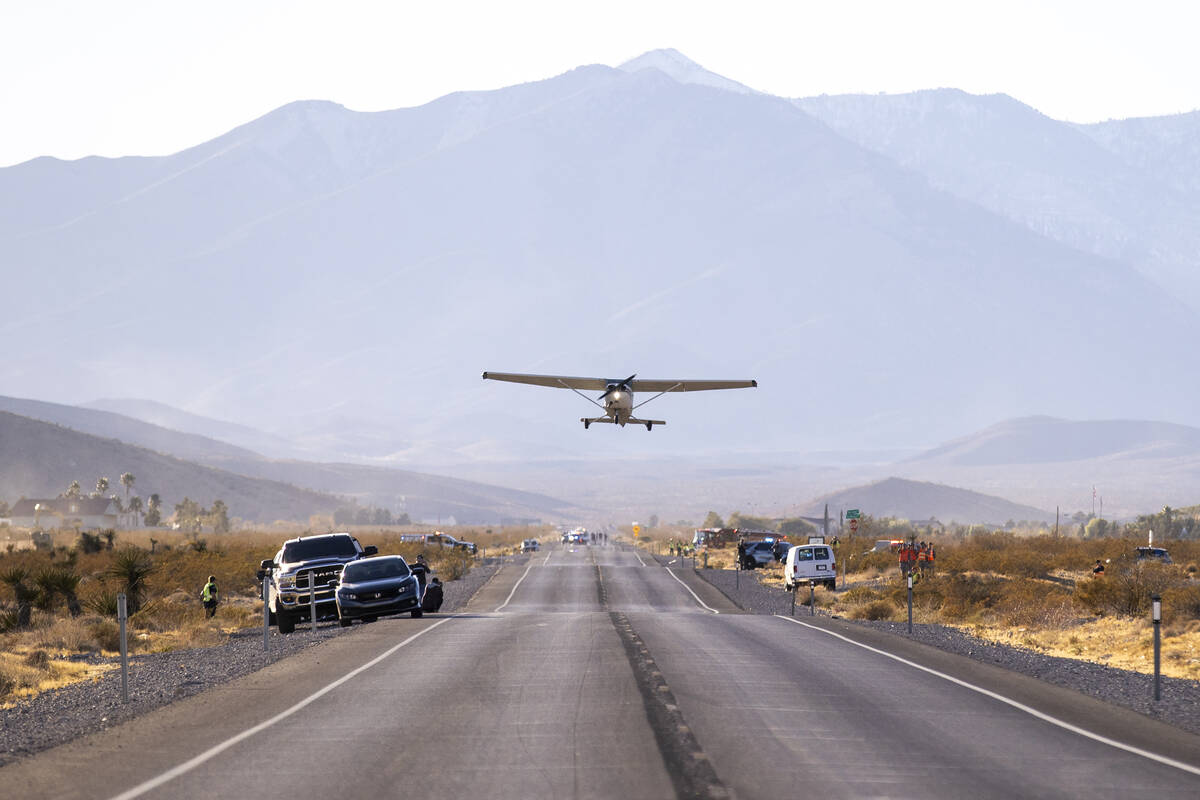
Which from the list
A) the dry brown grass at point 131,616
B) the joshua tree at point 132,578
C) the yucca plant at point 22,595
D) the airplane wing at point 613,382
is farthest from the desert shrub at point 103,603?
the airplane wing at point 613,382

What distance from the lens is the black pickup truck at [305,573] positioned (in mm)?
34719

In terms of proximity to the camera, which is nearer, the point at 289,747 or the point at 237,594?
the point at 289,747

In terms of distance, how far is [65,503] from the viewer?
144 m

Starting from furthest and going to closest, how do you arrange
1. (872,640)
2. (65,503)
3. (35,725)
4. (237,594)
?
(65,503) < (237,594) < (872,640) < (35,725)

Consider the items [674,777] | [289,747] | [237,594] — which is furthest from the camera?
[237,594]

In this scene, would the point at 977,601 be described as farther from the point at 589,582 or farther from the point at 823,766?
the point at 823,766

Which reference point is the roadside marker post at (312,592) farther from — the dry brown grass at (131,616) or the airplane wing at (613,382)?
the airplane wing at (613,382)

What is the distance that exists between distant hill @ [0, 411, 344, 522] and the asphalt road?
150 m

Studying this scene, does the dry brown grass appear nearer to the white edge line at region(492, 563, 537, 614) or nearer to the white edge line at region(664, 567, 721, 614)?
the white edge line at region(492, 563, 537, 614)

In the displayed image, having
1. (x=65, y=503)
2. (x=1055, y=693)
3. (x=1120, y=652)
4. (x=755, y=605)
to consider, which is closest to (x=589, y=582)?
(x=755, y=605)

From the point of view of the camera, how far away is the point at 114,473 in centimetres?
17738

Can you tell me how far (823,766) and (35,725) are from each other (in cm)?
Result: 1010

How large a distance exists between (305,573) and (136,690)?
514 inches

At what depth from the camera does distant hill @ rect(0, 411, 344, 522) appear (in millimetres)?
166500
